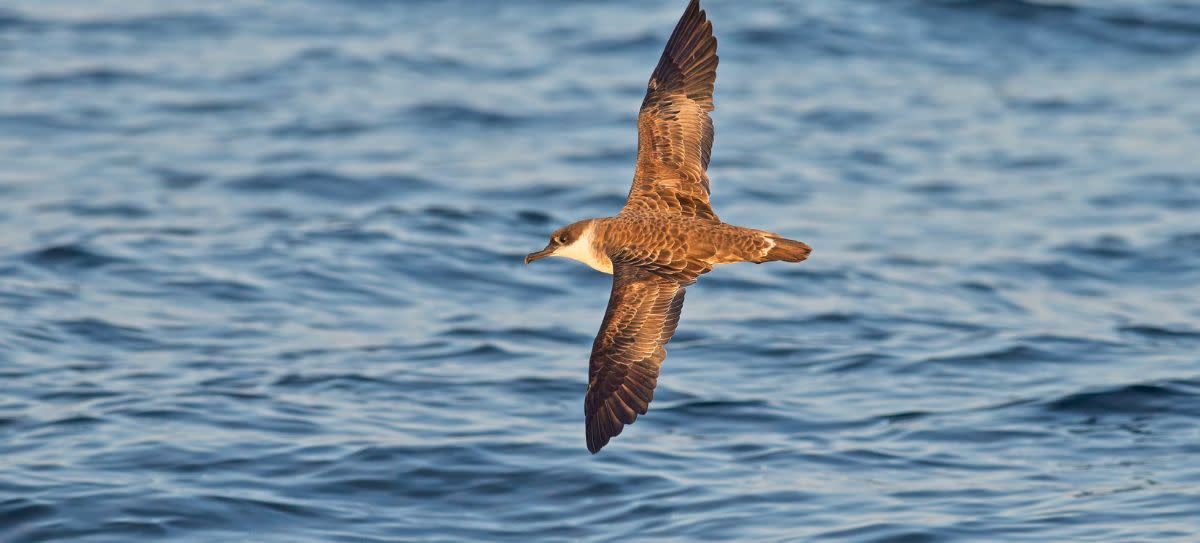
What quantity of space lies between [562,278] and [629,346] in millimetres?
5410

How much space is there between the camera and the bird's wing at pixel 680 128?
9.02 metres

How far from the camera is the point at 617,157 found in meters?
15.8

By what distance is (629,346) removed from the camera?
801 cm

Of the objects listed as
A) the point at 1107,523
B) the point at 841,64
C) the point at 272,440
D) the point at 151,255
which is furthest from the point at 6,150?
the point at 1107,523

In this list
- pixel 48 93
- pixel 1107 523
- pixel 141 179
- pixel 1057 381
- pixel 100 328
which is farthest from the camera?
pixel 48 93

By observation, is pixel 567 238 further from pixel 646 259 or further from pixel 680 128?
pixel 680 128

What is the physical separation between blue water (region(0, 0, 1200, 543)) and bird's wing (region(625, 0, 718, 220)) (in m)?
1.78

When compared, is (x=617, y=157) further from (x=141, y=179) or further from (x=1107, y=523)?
(x=1107, y=523)

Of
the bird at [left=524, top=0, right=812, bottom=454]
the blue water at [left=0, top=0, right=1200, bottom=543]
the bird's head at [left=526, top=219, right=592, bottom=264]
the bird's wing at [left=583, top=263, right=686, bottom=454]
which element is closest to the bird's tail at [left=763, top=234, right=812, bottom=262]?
the bird at [left=524, top=0, right=812, bottom=454]

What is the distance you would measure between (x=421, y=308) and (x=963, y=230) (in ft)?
15.8

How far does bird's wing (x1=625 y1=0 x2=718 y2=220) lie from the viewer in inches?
355

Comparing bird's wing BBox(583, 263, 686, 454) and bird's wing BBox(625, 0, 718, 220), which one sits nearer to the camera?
bird's wing BBox(583, 263, 686, 454)

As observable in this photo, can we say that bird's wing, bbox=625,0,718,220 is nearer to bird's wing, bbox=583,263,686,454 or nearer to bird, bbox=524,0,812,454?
bird, bbox=524,0,812,454

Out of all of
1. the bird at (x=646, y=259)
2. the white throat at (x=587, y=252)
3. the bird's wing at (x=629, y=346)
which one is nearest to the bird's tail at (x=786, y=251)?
the bird at (x=646, y=259)
